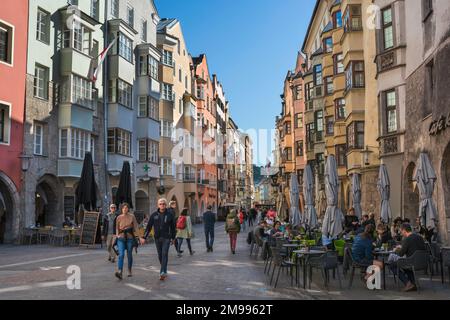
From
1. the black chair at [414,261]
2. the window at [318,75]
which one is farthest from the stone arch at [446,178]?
the window at [318,75]

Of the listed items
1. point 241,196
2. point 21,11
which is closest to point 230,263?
point 21,11

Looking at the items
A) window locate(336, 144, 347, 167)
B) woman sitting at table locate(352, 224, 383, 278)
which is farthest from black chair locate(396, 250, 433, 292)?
window locate(336, 144, 347, 167)

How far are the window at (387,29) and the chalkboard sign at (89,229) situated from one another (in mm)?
16180

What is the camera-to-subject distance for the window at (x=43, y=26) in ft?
95.5

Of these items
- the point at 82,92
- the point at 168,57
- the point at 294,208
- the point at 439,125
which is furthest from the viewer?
the point at 168,57

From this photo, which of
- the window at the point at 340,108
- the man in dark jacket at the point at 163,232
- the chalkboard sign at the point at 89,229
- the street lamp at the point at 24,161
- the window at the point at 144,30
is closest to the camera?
the man in dark jacket at the point at 163,232

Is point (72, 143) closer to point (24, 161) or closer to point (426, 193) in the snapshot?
point (24, 161)

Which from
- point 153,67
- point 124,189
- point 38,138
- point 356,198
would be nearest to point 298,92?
point 153,67

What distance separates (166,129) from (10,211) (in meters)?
23.2

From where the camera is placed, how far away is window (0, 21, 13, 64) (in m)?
26.4

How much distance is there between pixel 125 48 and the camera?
37625 mm

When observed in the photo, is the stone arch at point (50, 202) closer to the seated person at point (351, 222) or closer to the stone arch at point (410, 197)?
the seated person at point (351, 222)

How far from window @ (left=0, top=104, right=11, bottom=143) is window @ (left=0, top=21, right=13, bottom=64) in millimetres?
2393

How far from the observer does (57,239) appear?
26375mm
